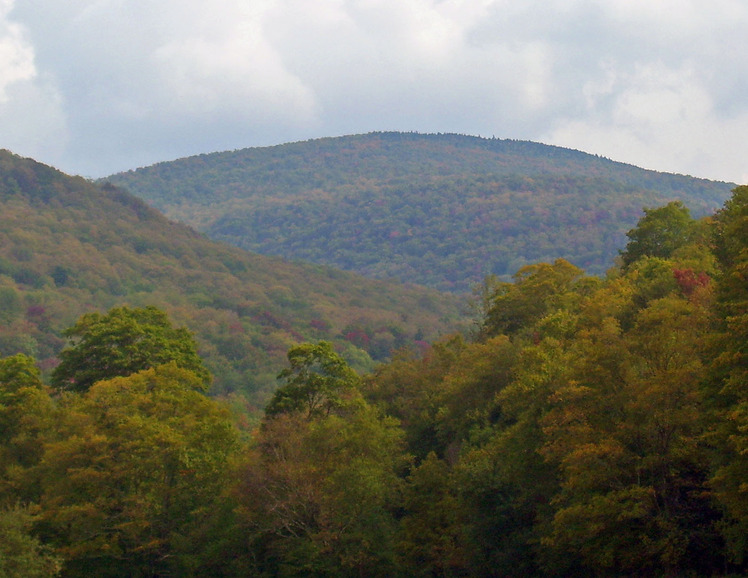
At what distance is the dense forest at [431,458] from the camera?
109 feet

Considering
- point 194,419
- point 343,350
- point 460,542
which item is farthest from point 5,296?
point 460,542

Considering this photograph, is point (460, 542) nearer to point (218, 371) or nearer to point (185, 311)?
point (218, 371)

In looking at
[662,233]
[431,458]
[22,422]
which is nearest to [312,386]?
[431,458]

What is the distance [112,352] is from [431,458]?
2083cm

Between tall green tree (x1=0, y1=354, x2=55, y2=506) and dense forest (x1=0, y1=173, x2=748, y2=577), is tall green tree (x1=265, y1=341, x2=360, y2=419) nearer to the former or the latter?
dense forest (x1=0, y1=173, x2=748, y2=577)

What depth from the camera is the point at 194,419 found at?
49.6 meters

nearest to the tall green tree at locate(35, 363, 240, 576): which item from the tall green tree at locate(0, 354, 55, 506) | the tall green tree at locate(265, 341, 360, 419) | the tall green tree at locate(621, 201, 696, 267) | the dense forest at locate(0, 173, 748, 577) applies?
the dense forest at locate(0, 173, 748, 577)

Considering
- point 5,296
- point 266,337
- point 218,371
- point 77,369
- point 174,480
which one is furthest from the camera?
point 266,337

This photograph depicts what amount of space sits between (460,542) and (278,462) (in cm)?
868

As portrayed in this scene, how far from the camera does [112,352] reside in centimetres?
5816

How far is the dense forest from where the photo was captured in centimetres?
3322

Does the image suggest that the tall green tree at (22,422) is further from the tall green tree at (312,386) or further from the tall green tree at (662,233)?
the tall green tree at (662,233)

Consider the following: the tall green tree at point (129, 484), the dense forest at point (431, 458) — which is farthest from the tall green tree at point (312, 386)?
the tall green tree at point (129, 484)

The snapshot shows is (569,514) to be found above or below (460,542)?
above
